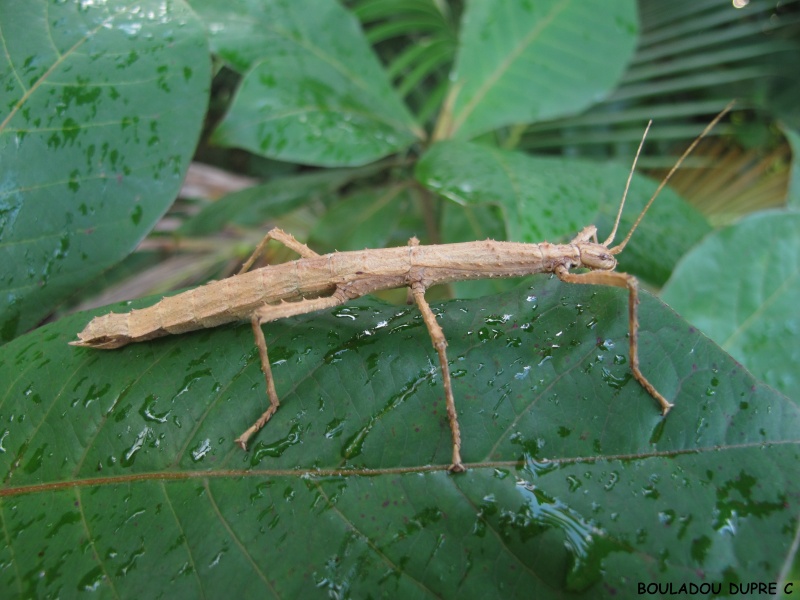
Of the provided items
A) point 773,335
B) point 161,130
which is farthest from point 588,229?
point 161,130

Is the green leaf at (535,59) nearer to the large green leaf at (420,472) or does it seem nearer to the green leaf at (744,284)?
the green leaf at (744,284)

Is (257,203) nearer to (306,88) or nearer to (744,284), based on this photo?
(306,88)

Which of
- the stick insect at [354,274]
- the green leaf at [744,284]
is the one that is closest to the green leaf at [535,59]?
the stick insect at [354,274]

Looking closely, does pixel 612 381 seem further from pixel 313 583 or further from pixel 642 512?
pixel 313 583

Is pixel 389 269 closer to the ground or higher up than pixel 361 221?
higher up

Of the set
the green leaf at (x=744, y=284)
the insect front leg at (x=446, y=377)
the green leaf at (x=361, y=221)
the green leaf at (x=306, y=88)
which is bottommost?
the green leaf at (x=361, y=221)

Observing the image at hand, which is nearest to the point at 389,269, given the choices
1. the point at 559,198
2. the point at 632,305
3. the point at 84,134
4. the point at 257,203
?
the point at 559,198

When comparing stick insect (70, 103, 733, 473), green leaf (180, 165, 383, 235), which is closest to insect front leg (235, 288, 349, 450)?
stick insect (70, 103, 733, 473)

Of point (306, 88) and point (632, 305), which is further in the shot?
point (306, 88)
